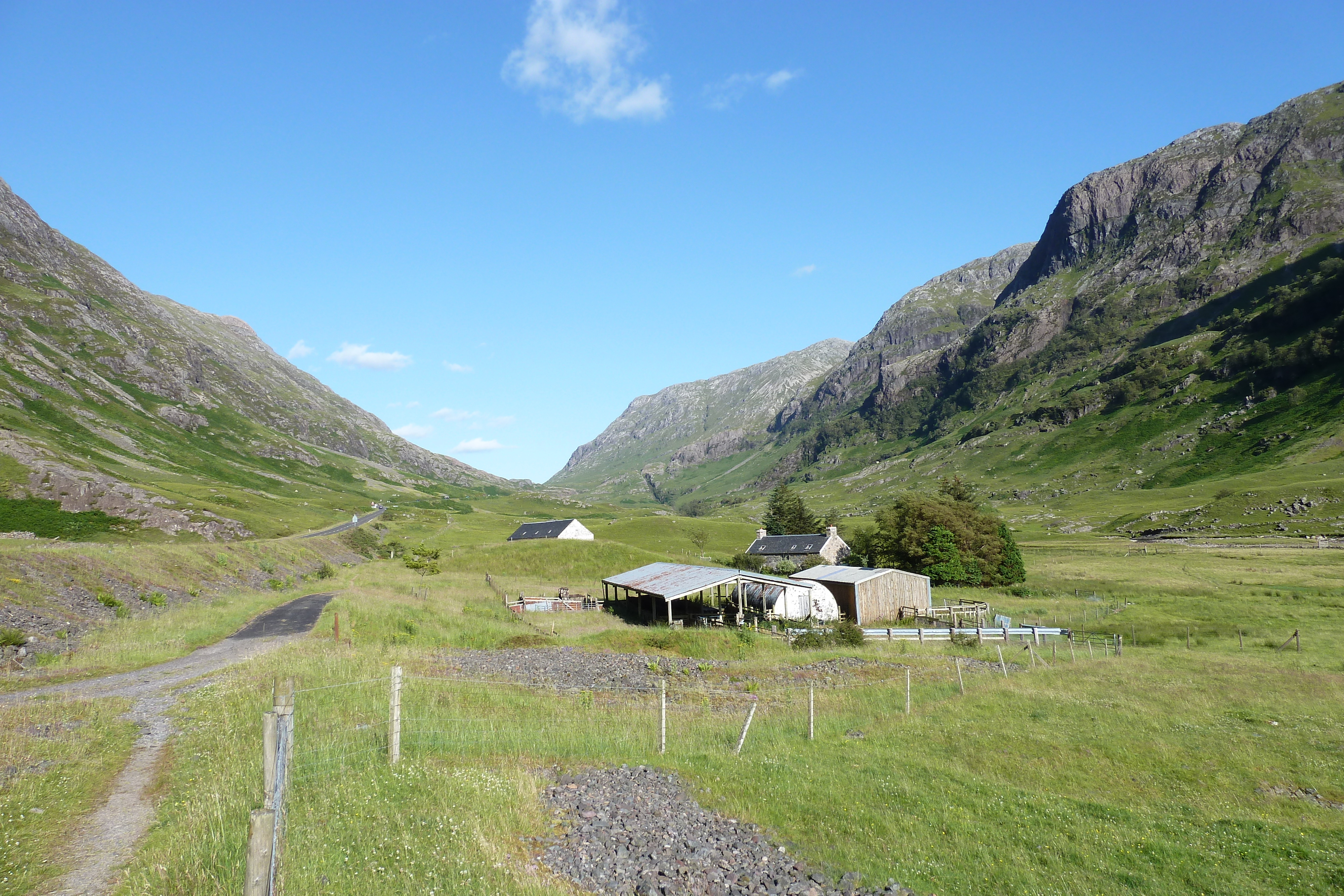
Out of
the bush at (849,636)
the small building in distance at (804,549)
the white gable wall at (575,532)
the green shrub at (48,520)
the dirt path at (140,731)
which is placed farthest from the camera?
the white gable wall at (575,532)

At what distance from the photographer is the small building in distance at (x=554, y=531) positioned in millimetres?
118312

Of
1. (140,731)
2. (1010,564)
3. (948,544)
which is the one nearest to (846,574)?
(948,544)

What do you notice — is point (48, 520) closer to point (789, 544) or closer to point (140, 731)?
point (140, 731)

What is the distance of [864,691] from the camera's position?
28688 millimetres

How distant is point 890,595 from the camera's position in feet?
187

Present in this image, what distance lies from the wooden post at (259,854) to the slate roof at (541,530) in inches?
4284

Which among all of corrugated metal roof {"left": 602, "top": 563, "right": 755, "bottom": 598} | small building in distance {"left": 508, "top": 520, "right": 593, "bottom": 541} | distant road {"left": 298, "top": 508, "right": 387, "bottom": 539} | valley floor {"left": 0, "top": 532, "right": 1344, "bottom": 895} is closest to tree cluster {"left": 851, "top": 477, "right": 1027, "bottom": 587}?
corrugated metal roof {"left": 602, "top": 563, "right": 755, "bottom": 598}

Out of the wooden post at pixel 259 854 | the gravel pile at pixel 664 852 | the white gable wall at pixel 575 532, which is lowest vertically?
the gravel pile at pixel 664 852

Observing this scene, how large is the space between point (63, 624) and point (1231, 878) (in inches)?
1593

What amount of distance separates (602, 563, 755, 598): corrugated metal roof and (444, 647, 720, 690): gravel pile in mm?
11897

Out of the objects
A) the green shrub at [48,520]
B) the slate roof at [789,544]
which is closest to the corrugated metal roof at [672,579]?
the slate roof at [789,544]

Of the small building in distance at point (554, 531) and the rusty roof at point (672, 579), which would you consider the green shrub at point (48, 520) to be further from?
the small building in distance at point (554, 531)

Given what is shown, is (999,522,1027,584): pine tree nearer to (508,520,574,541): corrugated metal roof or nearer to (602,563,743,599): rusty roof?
(602,563,743,599): rusty roof

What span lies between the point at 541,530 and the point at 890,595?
261ft
